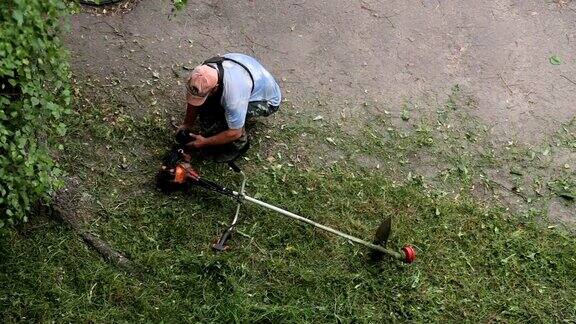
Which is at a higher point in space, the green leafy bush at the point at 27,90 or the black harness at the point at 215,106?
the green leafy bush at the point at 27,90

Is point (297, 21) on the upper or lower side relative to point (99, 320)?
upper

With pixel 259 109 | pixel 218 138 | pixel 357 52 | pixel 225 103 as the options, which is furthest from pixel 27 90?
pixel 357 52

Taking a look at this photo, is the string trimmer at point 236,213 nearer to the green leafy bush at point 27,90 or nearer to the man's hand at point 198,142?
the man's hand at point 198,142

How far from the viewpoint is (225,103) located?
501 cm

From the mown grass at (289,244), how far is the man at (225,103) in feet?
0.82

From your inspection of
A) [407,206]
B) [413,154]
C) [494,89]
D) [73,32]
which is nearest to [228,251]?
[407,206]

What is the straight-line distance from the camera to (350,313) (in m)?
4.69

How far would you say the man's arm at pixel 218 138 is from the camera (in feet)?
16.9

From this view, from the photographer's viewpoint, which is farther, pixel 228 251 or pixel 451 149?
pixel 451 149

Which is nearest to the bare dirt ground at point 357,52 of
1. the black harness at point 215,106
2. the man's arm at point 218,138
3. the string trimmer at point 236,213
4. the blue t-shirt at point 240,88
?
the black harness at point 215,106

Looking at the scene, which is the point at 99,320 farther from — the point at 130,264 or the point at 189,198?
the point at 189,198

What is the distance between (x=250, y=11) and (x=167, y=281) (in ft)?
10.5

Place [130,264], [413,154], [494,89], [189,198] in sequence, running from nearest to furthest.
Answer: [130,264] < [189,198] < [413,154] < [494,89]

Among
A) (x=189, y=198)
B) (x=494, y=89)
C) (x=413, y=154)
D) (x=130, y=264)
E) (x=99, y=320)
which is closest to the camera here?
(x=99, y=320)
